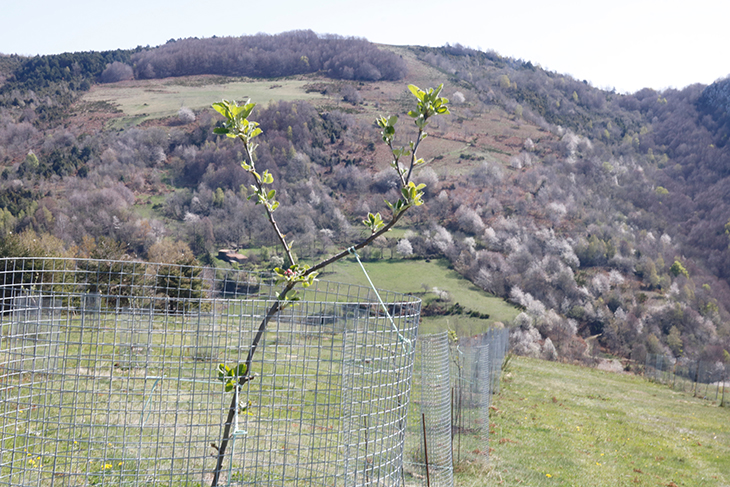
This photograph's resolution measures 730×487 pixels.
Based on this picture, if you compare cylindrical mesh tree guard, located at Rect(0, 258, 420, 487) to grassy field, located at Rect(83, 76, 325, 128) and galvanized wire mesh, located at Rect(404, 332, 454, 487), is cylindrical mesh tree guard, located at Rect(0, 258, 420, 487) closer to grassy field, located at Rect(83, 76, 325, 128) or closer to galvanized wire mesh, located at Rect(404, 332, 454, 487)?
galvanized wire mesh, located at Rect(404, 332, 454, 487)

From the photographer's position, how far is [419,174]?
7156 cm

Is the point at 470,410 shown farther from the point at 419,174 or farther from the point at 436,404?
the point at 419,174

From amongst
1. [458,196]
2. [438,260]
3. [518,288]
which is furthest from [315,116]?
[518,288]

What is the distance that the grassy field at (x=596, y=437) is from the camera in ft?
24.5

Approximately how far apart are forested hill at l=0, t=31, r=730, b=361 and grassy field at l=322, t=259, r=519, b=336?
2148mm

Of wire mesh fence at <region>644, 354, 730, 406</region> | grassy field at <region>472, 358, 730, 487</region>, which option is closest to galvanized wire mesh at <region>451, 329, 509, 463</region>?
grassy field at <region>472, 358, 730, 487</region>

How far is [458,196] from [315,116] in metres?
28.2

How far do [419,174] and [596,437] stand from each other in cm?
6282

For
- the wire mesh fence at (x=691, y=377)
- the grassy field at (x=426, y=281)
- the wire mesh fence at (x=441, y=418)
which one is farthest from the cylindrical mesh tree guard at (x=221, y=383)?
the grassy field at (x=426, y=281)

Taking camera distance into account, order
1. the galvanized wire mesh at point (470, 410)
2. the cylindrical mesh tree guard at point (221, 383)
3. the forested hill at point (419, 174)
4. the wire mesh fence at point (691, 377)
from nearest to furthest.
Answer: the cylindrical mesh tree guard at point (221, 383), the galvanized wire mesh at point (470, 410), the wire mesh fence at point (691, 377), the forested hill at point (419, 174)

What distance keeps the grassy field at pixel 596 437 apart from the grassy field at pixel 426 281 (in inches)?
1058

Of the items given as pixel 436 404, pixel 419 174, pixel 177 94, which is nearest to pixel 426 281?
pixel 419 174

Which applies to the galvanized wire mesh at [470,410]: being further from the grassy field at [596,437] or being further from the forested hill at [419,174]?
the forested hill at [419,174]

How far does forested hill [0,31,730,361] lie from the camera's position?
53.1 metres
